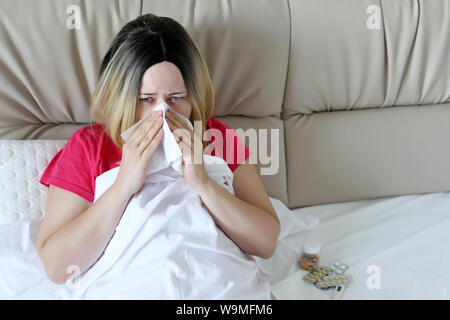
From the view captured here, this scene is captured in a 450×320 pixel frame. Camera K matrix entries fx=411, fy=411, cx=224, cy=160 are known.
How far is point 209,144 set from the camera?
3.75ft

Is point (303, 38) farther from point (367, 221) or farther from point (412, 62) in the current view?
point (367, 221)

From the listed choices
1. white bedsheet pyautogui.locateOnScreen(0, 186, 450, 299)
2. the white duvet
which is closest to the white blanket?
the white duvet

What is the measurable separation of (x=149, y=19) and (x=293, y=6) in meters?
0.49

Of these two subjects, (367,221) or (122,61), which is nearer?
(122,61)

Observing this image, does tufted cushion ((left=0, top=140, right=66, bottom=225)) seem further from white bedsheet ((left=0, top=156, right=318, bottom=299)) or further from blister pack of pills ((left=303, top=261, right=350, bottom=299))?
blister pack of pills ((left=303, top=261, right=350, bottom=299))

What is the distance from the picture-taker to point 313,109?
1.40 m

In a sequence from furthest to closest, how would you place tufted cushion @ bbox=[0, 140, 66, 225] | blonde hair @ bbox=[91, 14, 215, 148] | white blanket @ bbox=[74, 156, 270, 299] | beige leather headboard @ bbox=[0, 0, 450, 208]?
beige leather headboard @ bbox=[0, 0, 450, 208], tufted cushion @ bbox=[0, 140, 66, 225], blonde hair @ bbox=[91, 14, 215, 148], white blanket @ bbox=[74, 156, 270, 299]

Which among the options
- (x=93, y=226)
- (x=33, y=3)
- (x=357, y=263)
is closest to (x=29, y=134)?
(x=33, y=3)

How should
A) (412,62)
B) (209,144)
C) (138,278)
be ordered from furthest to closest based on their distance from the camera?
(412,62) → (209,144) → (138,278)

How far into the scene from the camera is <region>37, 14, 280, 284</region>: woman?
926 mm

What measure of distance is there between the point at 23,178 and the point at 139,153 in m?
0.39

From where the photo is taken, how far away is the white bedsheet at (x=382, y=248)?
3.58ft

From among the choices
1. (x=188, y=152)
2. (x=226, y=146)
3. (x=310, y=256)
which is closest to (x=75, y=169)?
(x=188, y=152)

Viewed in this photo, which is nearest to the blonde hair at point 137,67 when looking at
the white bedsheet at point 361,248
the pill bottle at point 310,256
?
the white bedsheet at point 361,248
